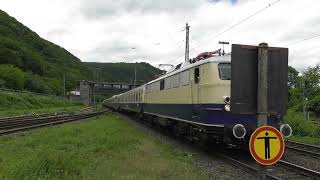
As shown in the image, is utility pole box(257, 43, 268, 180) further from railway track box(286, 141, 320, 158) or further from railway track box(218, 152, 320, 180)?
railway track box(286, 141, 320, 158)

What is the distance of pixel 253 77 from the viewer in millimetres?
6156

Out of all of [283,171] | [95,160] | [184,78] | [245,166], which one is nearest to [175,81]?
[184,78]

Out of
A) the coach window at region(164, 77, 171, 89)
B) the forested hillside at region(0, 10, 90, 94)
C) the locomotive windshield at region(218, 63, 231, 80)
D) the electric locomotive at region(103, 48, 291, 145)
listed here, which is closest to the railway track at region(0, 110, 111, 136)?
the coach window at region(164, 77, 171, 89)

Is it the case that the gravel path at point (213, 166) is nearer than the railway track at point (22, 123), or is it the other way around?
the gravel path at point (213, 166)

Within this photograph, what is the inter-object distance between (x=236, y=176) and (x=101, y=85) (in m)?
103

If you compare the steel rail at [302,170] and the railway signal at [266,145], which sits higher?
the railway signal at [266,145]

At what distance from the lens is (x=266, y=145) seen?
5949 millimetres

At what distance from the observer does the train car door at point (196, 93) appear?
1595 centimetres

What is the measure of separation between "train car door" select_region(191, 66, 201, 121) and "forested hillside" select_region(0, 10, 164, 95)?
6949 centimetres

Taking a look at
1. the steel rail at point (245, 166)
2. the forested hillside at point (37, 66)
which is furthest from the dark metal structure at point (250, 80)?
the forested hillside at point (37, 66)

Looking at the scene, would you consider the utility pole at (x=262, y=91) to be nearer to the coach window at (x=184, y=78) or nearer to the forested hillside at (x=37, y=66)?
the coach window at (x=184, y=78)

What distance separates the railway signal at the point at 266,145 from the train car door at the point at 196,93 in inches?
385

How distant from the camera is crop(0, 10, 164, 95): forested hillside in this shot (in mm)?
100062

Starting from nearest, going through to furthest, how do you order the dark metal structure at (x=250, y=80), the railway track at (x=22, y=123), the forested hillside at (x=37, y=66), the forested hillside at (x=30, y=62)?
1. the dark metal structure at (x=250, y=80)
2. the railway track at (x=22, y=123)
3. the forested hillside at (x=37, y=66)
4. the forested hillside at (x=30, y=62)
